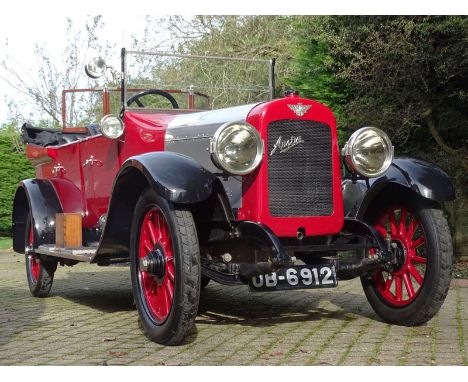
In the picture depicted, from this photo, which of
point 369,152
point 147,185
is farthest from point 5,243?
point 369,152

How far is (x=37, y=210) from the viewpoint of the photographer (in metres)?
6.47

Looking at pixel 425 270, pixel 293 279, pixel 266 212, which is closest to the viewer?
pixel 293 279

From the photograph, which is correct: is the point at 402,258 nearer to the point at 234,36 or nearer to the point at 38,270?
the point at 38,270

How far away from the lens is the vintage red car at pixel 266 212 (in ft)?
14.0

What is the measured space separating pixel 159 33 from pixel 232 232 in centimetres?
1090

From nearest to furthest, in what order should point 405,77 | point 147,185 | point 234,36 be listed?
point 147,185 < point 405,77 < point 234,36

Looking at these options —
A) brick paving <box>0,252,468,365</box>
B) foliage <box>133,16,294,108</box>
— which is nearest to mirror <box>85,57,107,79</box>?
brick paving <box>0,252,468,365</box>

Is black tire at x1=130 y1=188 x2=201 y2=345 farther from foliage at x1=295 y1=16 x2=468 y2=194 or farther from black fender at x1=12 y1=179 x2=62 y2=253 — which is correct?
foliage at x1=295 y1=16 x2=468 y2=194

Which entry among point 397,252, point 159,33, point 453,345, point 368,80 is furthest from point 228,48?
point 453,345

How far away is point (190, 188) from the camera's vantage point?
13.6 feet

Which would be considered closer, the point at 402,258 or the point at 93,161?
the point at 402,258

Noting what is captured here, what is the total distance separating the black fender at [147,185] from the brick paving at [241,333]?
59 cm

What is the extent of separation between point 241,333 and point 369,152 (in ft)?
4.83

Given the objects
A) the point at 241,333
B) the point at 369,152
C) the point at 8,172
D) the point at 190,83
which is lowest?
the point at 241,333
